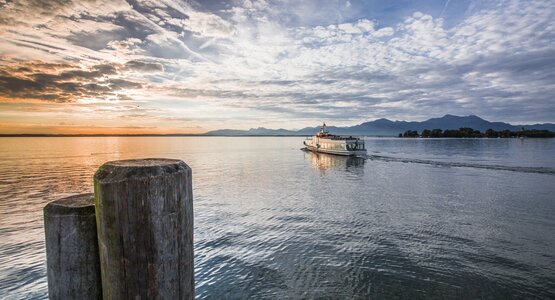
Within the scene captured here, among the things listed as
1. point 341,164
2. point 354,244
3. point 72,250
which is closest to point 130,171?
point 72,250

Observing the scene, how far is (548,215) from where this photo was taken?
1588 centimetres

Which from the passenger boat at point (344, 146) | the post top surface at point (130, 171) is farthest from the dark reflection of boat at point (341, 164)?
the post top surface at point (130, 171)

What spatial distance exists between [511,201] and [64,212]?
25659 mm

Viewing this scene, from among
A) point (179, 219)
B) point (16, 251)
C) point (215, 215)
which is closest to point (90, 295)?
point (179, 219)

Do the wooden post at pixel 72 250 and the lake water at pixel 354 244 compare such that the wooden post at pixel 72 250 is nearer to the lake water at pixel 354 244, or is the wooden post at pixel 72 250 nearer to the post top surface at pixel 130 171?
the post top surface at pixel 130 171

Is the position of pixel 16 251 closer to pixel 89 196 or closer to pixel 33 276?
pixel 33 276

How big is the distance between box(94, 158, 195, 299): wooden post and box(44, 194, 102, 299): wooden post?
346 millimetres

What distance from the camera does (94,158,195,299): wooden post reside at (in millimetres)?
2004

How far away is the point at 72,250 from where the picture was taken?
2.40 m

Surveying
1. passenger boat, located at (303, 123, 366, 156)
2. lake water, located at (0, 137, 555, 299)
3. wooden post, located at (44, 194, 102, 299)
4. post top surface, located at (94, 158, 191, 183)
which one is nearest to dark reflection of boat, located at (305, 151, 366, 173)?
passenger boat, located at (303, 123, 366, 156)

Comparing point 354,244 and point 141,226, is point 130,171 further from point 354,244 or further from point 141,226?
point 354,244

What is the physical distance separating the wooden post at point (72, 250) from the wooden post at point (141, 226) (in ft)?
1.13

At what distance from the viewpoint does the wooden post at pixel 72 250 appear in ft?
7.84

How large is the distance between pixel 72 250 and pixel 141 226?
3.04 feet
